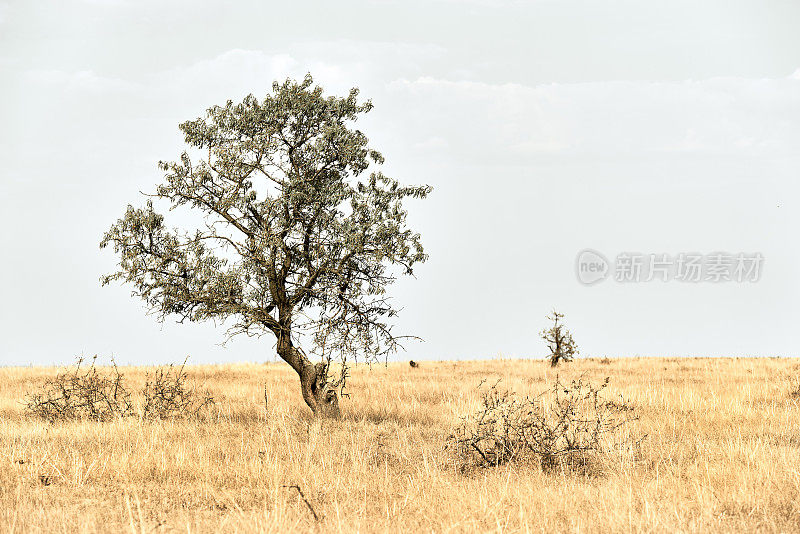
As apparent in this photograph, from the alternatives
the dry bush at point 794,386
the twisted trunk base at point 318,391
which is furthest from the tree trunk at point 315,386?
the dry bush at point 794,386

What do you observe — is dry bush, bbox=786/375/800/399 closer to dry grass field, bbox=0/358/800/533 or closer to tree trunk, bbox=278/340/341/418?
dry grass field, bbox=0/358/800/533

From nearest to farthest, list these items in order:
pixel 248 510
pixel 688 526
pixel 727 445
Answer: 1. pixel 688 526
2. pixel 248 510
3. pixel 727 445

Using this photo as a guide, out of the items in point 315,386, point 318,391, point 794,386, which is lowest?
point 794,386

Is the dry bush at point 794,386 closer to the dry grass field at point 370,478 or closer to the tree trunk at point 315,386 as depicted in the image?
the dry grass field at point 370,478

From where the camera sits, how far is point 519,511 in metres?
7.32

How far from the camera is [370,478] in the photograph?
888cm

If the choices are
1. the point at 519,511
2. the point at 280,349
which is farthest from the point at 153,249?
the point at 519,511

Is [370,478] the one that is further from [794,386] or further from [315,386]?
[794,386]

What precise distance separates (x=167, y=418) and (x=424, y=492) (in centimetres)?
835

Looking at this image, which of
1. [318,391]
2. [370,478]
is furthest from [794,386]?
[370,478]

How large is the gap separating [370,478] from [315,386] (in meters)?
5.92

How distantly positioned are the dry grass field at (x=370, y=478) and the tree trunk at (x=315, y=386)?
0.54m

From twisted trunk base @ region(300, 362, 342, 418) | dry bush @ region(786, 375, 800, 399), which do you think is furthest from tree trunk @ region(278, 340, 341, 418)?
dry bush @ region(786, 375, 800, 399)

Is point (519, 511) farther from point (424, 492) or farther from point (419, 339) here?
point (419, 339)
